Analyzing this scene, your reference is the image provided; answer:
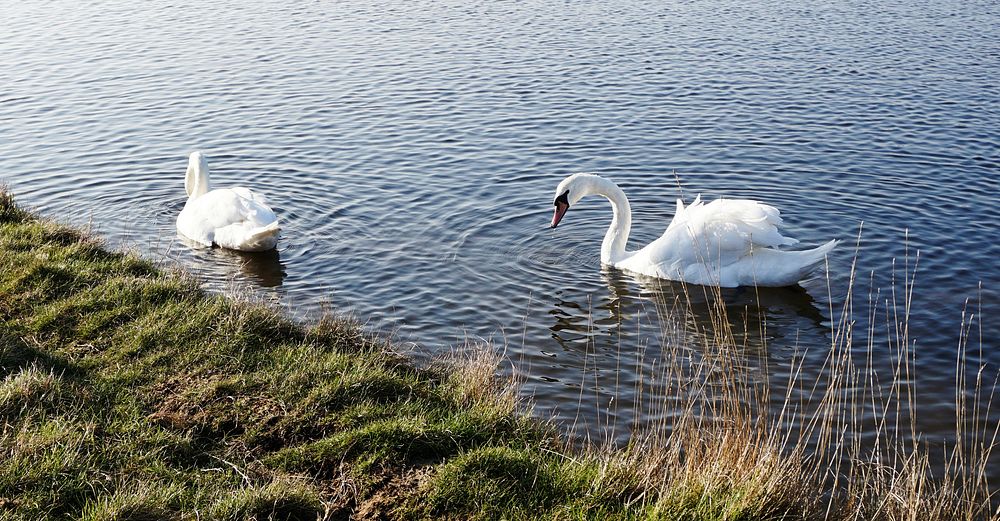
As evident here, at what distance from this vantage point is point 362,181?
14.1m

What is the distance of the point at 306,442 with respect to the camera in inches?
234

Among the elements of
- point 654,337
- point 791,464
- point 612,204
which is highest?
point 791,464

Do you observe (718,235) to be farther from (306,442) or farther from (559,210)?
(306,442)

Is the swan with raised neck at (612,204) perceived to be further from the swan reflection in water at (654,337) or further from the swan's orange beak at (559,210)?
the swan reflection in water at (654,337)

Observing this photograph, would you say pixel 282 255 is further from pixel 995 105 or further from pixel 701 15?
pixel 701 15

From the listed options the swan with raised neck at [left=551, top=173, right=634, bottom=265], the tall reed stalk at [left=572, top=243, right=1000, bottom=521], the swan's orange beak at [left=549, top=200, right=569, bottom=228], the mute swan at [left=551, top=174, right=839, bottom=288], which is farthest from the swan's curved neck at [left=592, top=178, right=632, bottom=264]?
the tall reed stalk at [left=572, top=243, right=1000, bottom=521]

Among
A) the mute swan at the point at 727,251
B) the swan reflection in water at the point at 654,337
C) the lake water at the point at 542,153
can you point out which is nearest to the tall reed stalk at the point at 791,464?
the swan reflection in water at the point at 654,337

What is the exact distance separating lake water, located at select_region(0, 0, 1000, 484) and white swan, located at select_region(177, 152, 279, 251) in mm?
257

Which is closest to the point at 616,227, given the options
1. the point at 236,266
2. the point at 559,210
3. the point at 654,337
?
the point at 559,210

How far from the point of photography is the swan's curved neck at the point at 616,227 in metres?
11.2

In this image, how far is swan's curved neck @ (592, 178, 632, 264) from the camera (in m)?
11.2

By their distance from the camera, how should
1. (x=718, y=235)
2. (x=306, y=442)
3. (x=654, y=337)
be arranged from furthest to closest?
(x=718, y=235) < (x=654, y=337) < (x=306, y=442)

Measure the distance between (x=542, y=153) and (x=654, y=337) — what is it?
636 cm

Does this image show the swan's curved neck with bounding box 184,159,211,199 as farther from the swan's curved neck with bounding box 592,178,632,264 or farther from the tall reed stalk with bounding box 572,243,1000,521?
the tall reed stalk with bounding box 572,243,1000,521
